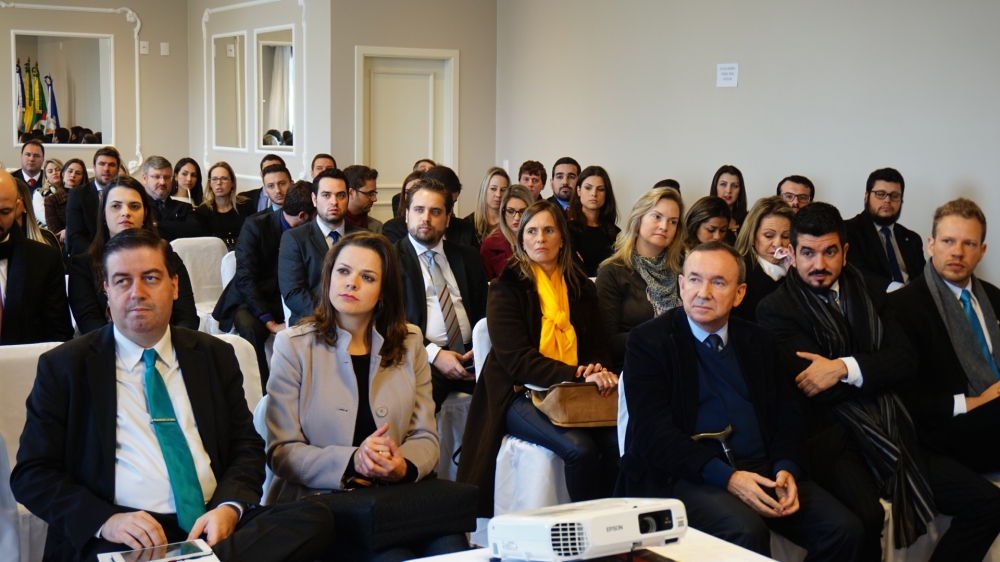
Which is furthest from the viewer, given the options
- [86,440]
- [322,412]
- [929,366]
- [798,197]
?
[798,197]

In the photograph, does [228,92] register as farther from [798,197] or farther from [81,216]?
[798,197]

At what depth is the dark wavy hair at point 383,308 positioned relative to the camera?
8.83 feet

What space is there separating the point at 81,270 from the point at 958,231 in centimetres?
327

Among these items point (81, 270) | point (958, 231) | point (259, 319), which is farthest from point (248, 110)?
point (958, 231)

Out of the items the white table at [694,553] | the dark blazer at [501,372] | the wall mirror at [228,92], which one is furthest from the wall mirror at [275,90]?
the white table at [694,553]

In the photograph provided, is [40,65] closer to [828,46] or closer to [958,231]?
[828,46]

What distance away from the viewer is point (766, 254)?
4176mm

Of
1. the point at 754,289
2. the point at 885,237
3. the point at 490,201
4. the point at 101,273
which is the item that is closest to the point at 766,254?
the point at 754,289

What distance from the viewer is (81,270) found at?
372cm

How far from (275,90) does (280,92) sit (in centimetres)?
12

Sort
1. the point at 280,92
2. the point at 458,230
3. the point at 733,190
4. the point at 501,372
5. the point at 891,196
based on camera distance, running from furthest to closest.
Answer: the point at 280,92 → the point at 733,190 → the point at 458,230 → the point at 891,196 → the point at 501,372

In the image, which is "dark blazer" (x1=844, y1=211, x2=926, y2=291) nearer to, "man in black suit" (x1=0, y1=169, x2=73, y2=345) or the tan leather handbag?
the tan leather handbag

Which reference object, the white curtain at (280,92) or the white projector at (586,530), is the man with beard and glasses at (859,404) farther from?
the white curtain at (280,92)

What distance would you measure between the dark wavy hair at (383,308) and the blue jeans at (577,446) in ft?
2.56
